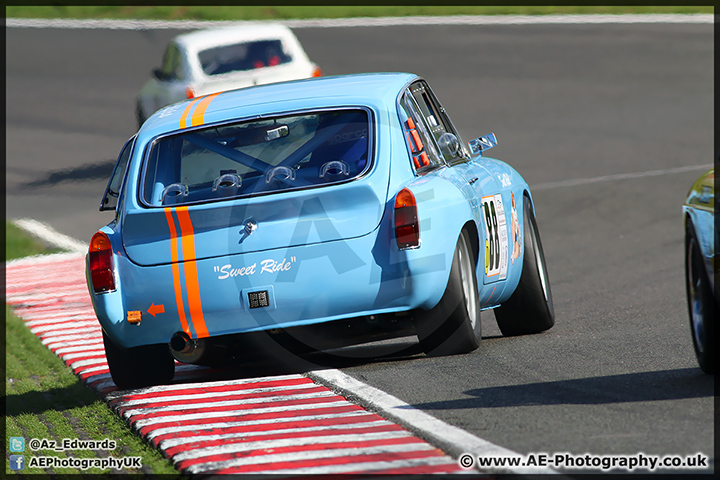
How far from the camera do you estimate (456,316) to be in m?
7.18

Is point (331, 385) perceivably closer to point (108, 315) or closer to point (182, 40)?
point (108, 315)

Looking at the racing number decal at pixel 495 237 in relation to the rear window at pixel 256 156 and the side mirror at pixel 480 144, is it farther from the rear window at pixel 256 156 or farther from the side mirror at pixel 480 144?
the rear window at pixel 256 156

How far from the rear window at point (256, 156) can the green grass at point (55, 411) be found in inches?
52.1

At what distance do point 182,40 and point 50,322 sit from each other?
30.4ft

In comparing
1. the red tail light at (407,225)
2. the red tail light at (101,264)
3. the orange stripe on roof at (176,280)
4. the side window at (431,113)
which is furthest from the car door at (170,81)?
the red tail light at (407,225)

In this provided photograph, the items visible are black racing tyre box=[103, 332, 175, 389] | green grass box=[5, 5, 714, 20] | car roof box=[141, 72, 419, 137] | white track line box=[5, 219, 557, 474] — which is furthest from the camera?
green grass box=[5, 5, 714, 20]

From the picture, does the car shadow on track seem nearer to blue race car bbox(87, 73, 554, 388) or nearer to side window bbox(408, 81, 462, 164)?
blue race car bbox(87, 73, 554, 388)

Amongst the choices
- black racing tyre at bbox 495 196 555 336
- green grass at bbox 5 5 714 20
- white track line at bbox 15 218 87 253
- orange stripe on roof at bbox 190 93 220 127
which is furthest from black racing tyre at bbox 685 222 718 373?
green grass at bbox 5 5 714 20

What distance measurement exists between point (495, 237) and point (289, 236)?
164 cm

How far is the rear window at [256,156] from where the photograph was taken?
7277mm

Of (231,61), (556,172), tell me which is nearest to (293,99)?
(556,172)

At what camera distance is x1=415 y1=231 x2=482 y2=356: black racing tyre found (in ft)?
23.3

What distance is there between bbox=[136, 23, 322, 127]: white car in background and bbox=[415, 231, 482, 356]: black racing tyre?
11.2m

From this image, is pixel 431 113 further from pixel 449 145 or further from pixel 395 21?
pixel 395 21
